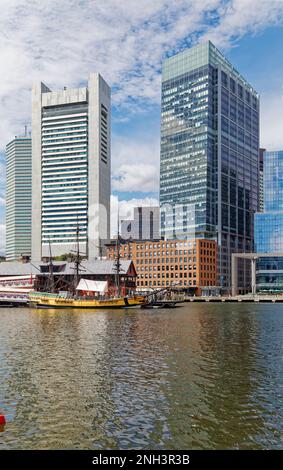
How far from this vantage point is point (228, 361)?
41.8 meters

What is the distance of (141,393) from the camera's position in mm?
30797

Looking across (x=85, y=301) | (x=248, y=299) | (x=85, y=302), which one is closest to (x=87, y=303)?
(x=85, y=302)

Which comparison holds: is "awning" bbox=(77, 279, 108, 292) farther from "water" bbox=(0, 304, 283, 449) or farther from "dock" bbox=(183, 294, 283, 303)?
"water" bbox=(0, 304, 283, 449)

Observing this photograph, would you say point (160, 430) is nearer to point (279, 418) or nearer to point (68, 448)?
point (68, 448)

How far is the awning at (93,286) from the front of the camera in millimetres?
136875

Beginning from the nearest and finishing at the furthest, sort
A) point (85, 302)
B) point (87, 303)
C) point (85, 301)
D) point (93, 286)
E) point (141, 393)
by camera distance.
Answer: point (141, 393), point (87, 303), point (85, 302), point (85, 301), point (93, 286)

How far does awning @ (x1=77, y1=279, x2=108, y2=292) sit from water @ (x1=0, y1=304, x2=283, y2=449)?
8083 cm

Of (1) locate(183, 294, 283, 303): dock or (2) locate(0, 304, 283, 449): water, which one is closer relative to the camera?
(2) locate(0, 304, 283, 449): water

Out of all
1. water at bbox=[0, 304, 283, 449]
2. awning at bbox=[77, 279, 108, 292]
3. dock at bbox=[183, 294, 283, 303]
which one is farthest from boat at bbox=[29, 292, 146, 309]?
water at bbox=[0, 304, 283, 449]

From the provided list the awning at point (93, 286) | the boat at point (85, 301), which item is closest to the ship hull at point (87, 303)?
the boat at point (85, 301)

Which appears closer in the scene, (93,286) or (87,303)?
(87,303)

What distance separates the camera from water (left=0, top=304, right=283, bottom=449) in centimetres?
2309

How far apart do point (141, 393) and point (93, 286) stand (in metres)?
108

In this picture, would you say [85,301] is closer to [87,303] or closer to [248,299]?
[87,303]
